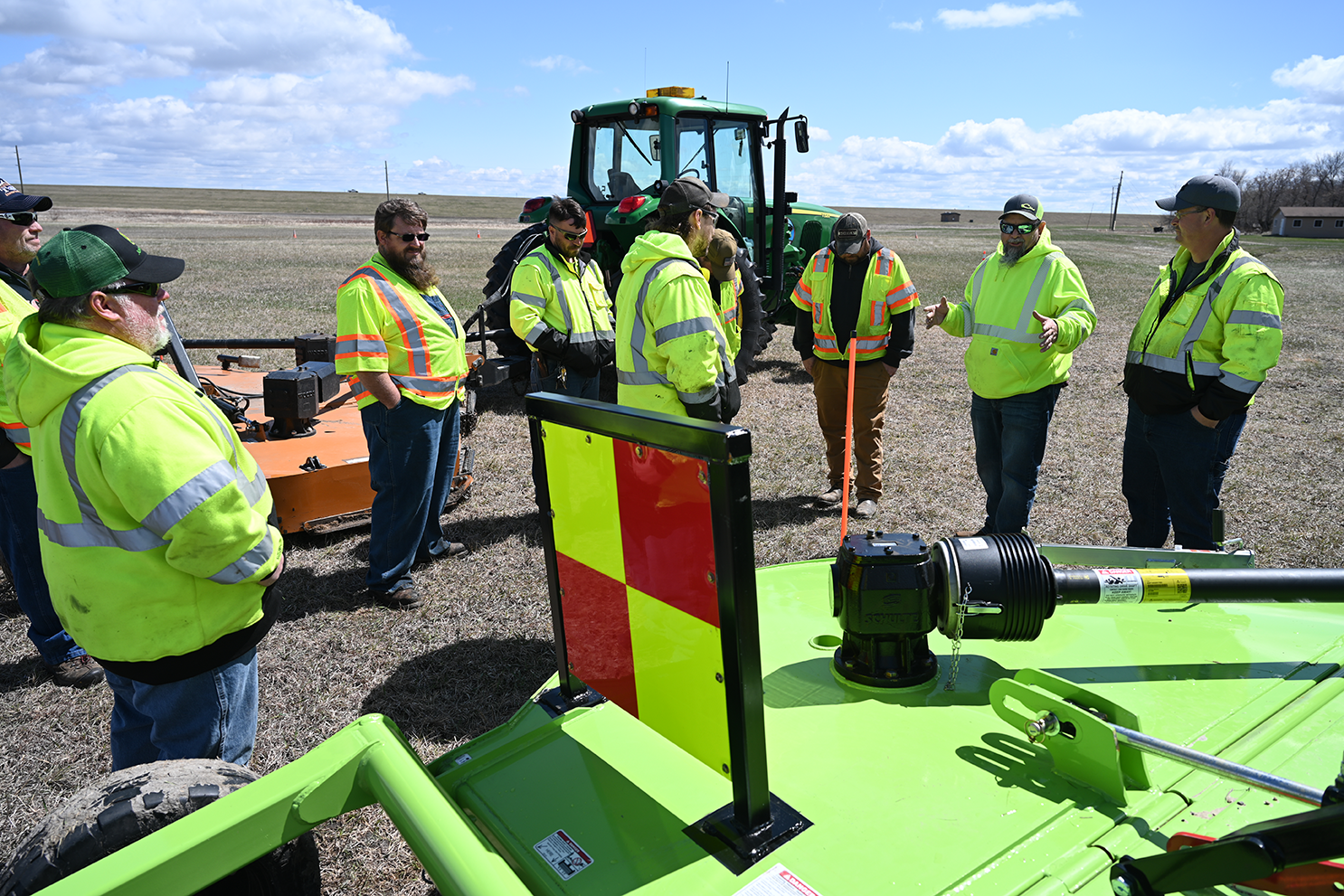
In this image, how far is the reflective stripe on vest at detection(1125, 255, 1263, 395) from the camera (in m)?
3.70

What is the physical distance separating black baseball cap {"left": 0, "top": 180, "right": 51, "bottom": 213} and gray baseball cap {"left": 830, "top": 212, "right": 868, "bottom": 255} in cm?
466

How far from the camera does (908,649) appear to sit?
2.20 meters

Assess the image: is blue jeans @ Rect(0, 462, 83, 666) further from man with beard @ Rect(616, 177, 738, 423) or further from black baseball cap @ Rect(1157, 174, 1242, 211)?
black baseball cap @ Rect(1157, 174, 1242, 211)

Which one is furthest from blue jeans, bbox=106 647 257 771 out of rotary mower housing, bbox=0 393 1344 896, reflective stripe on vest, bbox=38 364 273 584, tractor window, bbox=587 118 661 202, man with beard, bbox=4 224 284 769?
tractor window, bbox=587 118 661 202

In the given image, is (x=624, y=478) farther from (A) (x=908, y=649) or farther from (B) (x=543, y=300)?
(B) (x=543, y=300)

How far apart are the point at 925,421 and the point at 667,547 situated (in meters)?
7.42

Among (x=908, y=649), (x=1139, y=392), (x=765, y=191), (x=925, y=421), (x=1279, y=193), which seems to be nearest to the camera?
(x=908, y=649)

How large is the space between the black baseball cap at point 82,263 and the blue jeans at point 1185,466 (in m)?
4.27

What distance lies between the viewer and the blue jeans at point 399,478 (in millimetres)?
4332

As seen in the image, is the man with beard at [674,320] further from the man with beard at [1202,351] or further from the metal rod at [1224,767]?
the metal rod at [1224,767]

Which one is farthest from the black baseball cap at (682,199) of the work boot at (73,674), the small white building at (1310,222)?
the small white building at (1310,222)

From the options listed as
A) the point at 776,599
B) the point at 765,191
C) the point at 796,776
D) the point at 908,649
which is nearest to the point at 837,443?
the point at 776,599

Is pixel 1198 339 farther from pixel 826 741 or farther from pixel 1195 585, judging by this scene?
pixel 826 741

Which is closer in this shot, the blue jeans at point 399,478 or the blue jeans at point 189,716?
the blue jeans at point 189,716
